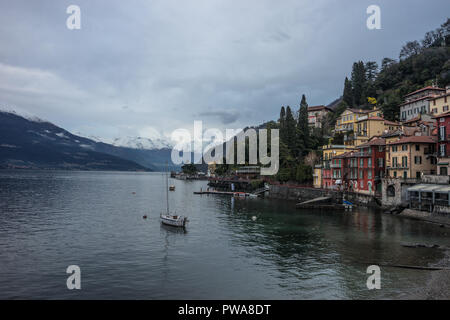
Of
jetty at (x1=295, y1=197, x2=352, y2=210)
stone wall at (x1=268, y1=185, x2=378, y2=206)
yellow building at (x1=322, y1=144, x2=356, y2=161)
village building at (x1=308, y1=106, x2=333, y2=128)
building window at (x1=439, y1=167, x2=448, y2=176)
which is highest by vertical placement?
village building at (x1=308, y1=106, x2=333, y2=128)

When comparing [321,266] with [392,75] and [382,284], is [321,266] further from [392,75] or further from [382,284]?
[392,75]

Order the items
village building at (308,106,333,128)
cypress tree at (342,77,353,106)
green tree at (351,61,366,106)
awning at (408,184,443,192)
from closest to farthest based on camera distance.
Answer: awning at (408,184,443,192)
green tree at (351,61,366,106)
village building at (308,106,333,128)
cypress tree at (342,77,353,106)

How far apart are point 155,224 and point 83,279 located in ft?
94.1

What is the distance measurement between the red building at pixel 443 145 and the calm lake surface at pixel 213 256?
1402cm

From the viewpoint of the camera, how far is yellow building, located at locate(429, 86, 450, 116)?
84.6m

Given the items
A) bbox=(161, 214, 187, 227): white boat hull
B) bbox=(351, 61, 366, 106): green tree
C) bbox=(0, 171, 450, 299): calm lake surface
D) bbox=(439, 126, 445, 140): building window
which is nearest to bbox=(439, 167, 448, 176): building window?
bbox=(439, 126, 445, 140): building window

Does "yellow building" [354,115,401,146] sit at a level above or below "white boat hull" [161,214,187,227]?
above

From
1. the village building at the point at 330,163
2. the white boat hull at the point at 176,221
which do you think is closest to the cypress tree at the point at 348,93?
the village building at the point at 330,163

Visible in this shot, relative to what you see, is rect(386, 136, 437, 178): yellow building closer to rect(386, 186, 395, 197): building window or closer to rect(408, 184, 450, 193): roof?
rect(386, 186, 395, 197): building window

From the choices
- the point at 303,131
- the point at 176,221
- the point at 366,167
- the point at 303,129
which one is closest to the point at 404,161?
the point at 366,167

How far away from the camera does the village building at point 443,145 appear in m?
59.3

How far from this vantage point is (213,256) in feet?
119

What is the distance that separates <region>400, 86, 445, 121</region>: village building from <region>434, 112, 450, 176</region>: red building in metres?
34.8

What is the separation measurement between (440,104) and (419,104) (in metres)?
9.78
